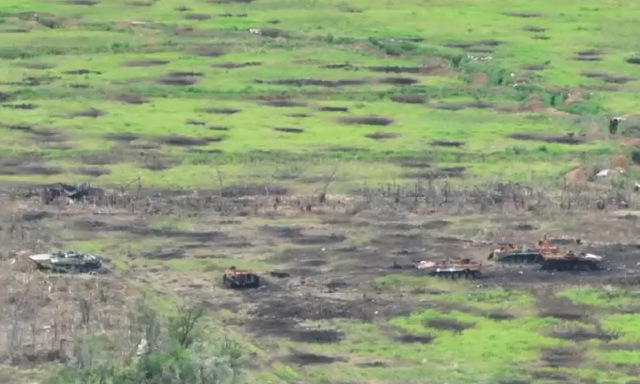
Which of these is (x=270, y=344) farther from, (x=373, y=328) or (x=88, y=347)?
(x=88, y=347)

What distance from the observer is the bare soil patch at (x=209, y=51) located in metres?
93.2

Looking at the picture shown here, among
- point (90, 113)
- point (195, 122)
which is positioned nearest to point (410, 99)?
point (195, 122)

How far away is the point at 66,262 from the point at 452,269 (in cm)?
1023

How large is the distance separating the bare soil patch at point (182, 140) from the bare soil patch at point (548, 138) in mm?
11318

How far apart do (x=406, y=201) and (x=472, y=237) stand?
497 cm

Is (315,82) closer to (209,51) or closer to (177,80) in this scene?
(177,80)

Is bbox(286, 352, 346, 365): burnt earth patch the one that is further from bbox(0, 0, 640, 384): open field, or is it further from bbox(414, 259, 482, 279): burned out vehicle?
bbox(414, 259, 482, 279): burned out vehicle

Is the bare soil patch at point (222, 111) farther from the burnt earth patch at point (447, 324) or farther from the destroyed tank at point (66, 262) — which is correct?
the burnt earth patch at point (447, 324)

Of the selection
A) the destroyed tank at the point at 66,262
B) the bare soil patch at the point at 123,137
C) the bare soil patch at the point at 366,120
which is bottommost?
the bare soil patch at the point at 366,120

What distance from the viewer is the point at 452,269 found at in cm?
5403

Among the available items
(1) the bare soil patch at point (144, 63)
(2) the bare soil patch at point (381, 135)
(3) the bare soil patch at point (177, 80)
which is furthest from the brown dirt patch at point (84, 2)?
(2) the bare soil patch at point (381, 135)

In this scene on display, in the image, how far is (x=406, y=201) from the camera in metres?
63.7

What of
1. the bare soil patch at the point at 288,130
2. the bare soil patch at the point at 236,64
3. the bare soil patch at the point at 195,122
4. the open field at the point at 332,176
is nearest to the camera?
the open field at the point at 332,176

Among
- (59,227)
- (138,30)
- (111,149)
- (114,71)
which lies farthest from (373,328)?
(138,30)
